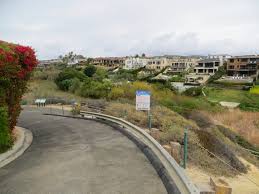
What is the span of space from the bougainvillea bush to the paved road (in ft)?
4.90

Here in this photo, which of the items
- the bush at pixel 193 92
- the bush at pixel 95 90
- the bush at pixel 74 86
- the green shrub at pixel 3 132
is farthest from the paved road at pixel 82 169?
the bush at pixel 193 92

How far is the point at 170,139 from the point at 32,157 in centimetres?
465

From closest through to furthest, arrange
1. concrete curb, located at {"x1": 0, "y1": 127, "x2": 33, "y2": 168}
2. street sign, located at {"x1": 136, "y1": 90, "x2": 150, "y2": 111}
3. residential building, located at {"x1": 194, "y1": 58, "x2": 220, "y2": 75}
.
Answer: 1. concrete curb, located at {"x1": 0, "y1": 127, "x2": 33, "y2": 168}
2. street sign, located at {"x1": 136, "y1": 90, "x2": 150, "y2": 111}
3. residential building, located at {"x1": 194, "y1": 58, "x2": 220, "y2": 75}

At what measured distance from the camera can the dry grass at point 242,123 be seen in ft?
84.9

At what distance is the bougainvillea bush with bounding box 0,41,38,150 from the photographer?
31.7 ft

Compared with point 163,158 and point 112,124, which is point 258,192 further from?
point 112,124

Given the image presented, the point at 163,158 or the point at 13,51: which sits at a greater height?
the point at 13,51

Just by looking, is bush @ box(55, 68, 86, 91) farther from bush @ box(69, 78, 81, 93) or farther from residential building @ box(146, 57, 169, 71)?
residential building @ box(146, 57, 169, 71)

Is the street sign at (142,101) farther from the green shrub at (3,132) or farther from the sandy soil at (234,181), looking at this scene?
the green shrub at (3,132)

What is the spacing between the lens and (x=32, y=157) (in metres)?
9.42

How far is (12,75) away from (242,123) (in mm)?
25598

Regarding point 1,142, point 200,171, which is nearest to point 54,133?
point 1,142

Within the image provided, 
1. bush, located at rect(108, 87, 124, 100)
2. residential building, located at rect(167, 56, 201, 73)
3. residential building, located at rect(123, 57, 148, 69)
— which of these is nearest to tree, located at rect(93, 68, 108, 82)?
bush, located at rect(108, 87, 124, 100)

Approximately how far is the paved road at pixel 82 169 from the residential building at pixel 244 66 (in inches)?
3756
